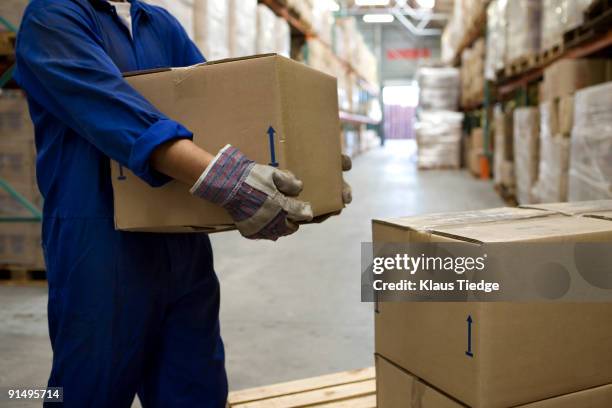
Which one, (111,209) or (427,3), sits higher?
(427,3)

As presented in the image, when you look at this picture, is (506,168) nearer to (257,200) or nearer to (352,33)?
(257,200)

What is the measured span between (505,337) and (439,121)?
9779 mm

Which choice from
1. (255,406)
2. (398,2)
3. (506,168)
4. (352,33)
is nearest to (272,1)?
(506,168)

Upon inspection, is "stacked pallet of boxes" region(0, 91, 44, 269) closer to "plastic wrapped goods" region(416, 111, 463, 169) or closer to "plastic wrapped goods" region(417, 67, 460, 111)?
"plastic wrapped goods" region(416, 111, 463, 169)

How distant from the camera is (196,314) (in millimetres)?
1353

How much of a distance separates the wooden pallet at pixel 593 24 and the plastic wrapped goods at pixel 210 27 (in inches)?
103

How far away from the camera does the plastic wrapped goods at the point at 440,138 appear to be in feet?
34.3

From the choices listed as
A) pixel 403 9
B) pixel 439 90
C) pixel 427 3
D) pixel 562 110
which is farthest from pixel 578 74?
pixel 403 9

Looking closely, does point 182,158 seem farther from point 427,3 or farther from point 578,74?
point 427,3

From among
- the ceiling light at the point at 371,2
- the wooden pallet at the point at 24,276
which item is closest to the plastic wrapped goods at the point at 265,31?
the wooden pallet at the point at 24,276

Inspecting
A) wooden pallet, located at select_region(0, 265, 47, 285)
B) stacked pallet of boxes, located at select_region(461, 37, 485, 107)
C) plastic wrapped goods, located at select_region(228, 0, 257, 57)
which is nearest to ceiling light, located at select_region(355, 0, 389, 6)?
stacked pallet of boxes, located at select_region(461, 37, 485, 107)

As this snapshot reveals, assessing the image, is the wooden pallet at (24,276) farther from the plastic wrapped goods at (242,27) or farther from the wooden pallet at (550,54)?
the wooden pallet at (550,54)

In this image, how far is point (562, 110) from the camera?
396 centimetres

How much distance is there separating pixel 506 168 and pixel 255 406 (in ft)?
17.4
